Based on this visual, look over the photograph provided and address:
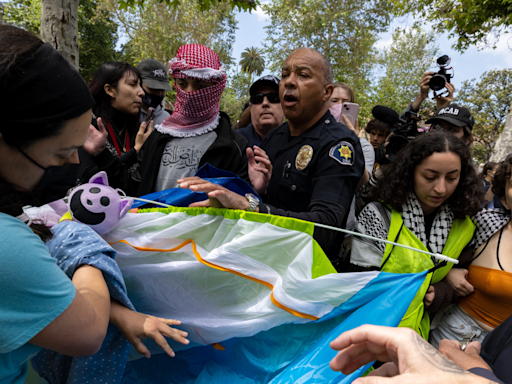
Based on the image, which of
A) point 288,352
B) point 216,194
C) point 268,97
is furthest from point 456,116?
point 288,352

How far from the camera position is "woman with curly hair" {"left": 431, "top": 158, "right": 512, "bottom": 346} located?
5.99 feet

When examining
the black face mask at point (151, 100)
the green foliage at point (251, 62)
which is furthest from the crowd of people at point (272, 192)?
the green foliage at point (251, 62)

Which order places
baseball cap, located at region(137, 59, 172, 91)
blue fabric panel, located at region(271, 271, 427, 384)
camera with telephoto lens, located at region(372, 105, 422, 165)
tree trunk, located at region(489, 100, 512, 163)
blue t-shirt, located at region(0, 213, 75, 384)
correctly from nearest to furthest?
1. blue t-shirt, located at region(0, 213, 75, 384)
2. blue fabric panel, located at region(271, 271, 427, 384)
3. camera with telephoto lens, located at region(372, 105, 422, 165)
4. baseball cap, located at region(137, 59, 172, 91)
5. tree trunk, located at region(489, 100, 512, 163)

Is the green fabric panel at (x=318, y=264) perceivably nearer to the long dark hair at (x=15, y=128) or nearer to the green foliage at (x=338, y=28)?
the long dark hair at (x=15, y=128)

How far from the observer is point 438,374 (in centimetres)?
74

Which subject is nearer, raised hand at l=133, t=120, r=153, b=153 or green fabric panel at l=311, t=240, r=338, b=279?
green fabric panel at l=311, t=240, r=338, b=279

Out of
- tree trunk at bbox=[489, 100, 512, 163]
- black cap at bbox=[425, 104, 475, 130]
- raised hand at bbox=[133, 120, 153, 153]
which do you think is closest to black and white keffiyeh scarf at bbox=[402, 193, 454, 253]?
black cap at bbox=[425, 104, 475, 130]

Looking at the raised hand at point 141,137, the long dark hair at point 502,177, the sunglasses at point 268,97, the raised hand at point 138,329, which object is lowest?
the raised hand at point 138,329

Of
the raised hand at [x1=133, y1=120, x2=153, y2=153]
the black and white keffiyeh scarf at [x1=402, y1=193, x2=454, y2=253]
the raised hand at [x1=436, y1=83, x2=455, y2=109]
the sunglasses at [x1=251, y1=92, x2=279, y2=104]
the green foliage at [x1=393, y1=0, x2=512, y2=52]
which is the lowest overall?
the raised hand at [x1=133, y1=120, x2=153, y2=153]

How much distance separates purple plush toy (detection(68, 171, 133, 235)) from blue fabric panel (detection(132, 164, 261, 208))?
29 centimetres

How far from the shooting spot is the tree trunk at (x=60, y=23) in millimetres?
3395

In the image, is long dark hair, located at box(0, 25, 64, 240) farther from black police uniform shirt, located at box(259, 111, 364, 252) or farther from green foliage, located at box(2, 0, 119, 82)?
green foliage, located at box(2, 0, 119, 82)

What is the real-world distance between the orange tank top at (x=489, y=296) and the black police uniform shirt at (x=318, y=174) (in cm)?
83

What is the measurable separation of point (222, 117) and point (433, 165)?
1482 millimetres
